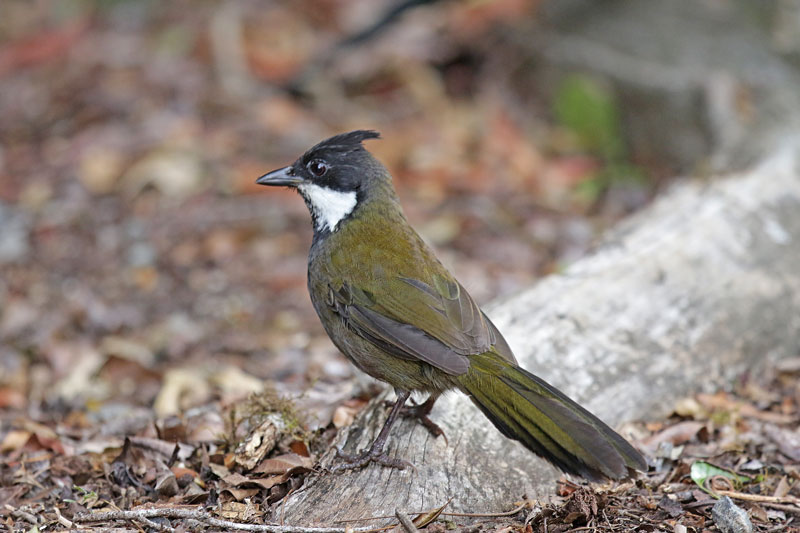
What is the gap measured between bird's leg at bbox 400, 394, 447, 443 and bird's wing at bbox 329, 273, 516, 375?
0.28 metres

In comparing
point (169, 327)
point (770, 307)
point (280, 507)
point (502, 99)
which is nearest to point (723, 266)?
point (770, 307)

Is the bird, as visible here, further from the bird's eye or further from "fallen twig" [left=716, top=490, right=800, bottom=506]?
"fallen twig" [left=716, top=490, right=800, bottom=506]

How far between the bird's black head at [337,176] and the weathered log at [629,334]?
920mm

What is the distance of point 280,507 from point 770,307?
3.04 metres

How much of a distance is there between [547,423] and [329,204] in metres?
1.71

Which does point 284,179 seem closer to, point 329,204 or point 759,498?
point 329,204

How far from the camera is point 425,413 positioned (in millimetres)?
3934

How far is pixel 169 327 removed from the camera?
20.7 feet

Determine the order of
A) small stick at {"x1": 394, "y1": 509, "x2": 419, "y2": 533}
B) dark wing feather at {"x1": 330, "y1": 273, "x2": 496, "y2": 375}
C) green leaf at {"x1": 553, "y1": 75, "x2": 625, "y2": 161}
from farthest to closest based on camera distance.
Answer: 1. green leaf at {"x1": 553, "y1": 75, "x2": 625, "y2": 161}
2. dark wing feather at {"x1": 330, "y1": 273, "x2": 496, "y2": 375}
3. small stick at {"x1": 394, "y1": 509, "x2": 419, "y2": 533}

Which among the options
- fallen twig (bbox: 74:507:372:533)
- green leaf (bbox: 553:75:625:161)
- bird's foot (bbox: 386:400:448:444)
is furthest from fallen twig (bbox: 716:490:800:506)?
green leaf (bbox: 553:75:625:161)

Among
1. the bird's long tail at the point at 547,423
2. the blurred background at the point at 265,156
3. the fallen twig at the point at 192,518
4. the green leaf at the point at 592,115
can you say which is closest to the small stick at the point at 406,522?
the fallen twig at the point at 192,518

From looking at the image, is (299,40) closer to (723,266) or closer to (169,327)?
(169,327)

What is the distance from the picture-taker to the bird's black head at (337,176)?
441 centimetres

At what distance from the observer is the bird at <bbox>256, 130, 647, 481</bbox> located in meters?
3.27
